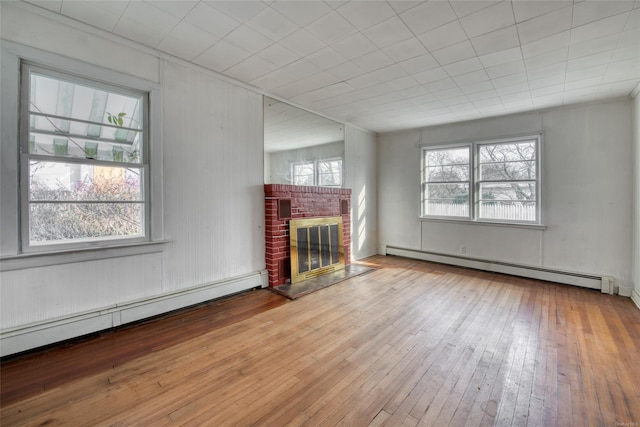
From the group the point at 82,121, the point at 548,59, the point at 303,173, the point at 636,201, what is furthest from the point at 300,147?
the point at 636,201

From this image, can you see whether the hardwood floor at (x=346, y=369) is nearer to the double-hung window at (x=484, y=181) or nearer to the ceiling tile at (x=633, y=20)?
the double-hung window at (x=484, y=181)

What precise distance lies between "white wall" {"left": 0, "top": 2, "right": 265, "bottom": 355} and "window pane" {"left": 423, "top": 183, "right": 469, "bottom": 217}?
351 centimetres

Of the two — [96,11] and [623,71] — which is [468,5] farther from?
[96,11]

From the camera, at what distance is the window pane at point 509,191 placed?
453 centimetres

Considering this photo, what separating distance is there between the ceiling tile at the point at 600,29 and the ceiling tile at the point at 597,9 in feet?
0.24

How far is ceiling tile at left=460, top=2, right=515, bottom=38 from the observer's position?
2.11m

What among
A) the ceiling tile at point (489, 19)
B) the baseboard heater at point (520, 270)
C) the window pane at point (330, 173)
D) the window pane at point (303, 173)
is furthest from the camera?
the window pane at point (330, 173)

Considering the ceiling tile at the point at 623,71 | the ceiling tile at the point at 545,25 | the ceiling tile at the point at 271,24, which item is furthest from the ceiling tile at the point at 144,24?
the ceiling tile at the point at 623,71

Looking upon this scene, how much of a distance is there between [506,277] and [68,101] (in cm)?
605

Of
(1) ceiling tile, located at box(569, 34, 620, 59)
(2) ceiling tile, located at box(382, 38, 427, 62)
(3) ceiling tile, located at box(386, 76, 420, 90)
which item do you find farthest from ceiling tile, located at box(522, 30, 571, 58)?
(3) ceiling tile, located at box(386, 76, 420, 90)

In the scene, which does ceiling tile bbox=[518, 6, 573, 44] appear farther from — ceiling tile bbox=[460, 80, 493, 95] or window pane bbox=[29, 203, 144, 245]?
window pane bbox=[29, 203, 144, 245]

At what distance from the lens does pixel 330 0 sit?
204cm

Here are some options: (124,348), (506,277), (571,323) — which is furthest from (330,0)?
(506,277)

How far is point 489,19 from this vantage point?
223 centimetres
